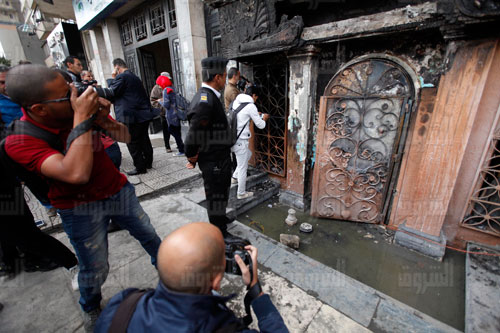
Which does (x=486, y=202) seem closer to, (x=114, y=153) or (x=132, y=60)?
(x=114, y=153)

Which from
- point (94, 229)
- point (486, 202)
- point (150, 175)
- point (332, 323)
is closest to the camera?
point (94, 229)

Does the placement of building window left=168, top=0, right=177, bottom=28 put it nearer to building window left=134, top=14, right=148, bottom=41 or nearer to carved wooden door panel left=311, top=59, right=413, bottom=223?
building window left=134, top=14, right=148, bottom=41

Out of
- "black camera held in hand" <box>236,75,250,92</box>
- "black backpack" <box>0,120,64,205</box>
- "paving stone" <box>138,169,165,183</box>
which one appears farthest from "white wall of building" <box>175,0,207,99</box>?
"black backpack" <box>0,120,64,205</box>

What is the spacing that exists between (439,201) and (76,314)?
4.08 m

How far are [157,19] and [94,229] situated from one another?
7123 mm

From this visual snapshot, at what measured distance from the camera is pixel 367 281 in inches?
104

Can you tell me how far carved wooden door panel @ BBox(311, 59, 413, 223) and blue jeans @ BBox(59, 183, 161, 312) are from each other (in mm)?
2796

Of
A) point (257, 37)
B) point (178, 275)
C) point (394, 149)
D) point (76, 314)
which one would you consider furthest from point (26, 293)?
point (394, 149)

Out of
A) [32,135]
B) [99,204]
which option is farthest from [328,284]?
[32,135]

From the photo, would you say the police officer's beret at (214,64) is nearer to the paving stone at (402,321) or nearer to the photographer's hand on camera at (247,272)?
the photographer's hand on camera at (247,272)

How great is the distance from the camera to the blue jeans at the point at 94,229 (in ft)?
5.16

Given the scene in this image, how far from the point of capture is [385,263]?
288 cm

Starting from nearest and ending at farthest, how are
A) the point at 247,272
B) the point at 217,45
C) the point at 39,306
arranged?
the point at 247,272, the point at 39,306, the point at 217,45

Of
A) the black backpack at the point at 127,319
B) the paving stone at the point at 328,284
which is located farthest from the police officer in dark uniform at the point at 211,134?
the black backpack at the point at 127,319
